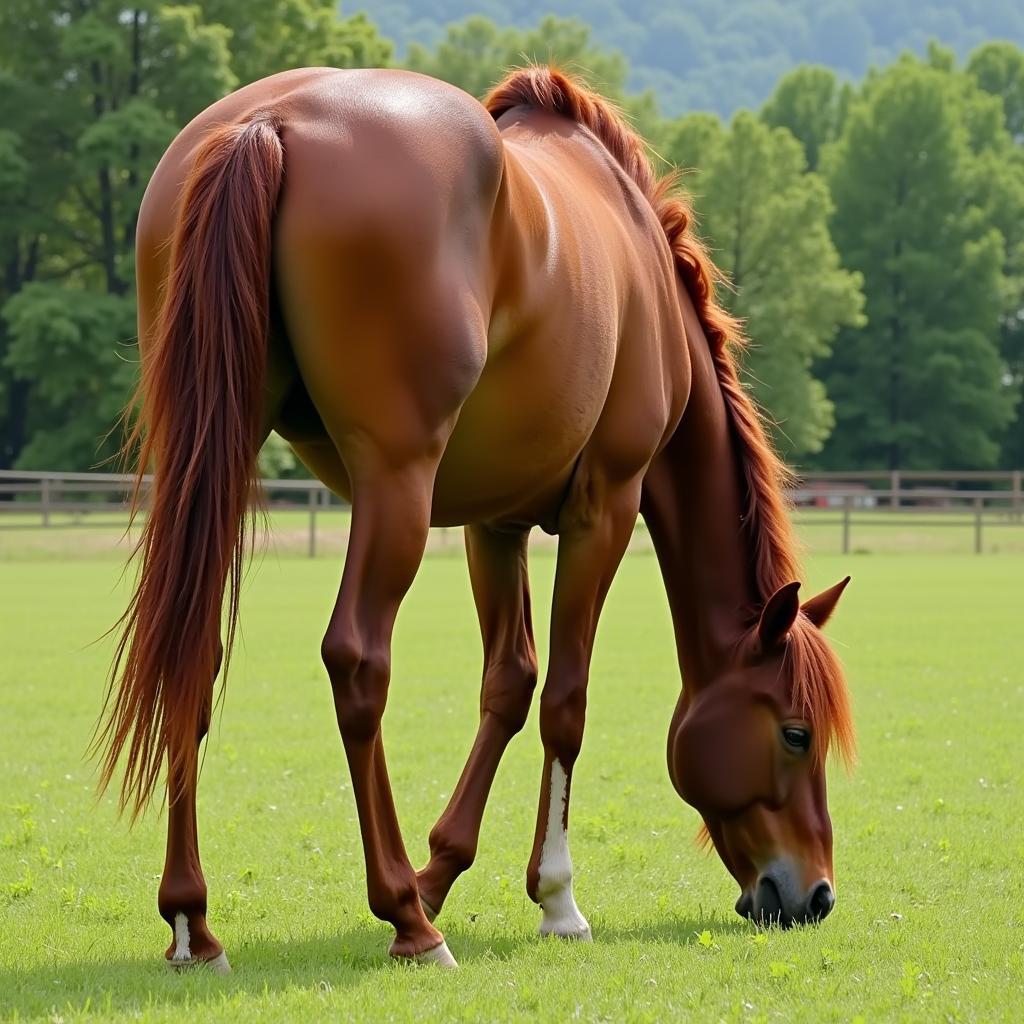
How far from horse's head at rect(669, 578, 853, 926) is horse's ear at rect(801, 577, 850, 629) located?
0.08ft

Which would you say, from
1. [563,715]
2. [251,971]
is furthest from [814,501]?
[251,971]

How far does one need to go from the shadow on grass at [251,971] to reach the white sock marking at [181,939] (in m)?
0.06

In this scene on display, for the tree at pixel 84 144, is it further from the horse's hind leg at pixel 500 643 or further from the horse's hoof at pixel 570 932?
the horse's hoof at pixel 570 932

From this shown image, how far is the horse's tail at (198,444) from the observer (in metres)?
3.50

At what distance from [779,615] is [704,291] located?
1258 millimetres

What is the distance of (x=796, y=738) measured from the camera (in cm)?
492

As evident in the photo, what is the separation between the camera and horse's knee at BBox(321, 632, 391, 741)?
3682 mm

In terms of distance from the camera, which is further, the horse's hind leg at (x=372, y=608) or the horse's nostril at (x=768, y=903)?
the horse's nostril at (x=768, y=903)

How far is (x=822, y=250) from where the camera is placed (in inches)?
1841

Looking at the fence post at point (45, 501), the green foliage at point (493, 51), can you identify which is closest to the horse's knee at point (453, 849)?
the fence post at point (45, 501)

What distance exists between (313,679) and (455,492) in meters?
7.62

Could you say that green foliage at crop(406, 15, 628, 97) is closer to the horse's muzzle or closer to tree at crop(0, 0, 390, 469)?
tree at crop(0, 0, 390, 469)

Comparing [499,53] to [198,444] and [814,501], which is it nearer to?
[814,501]

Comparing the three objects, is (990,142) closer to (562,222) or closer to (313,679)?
(313,679)
